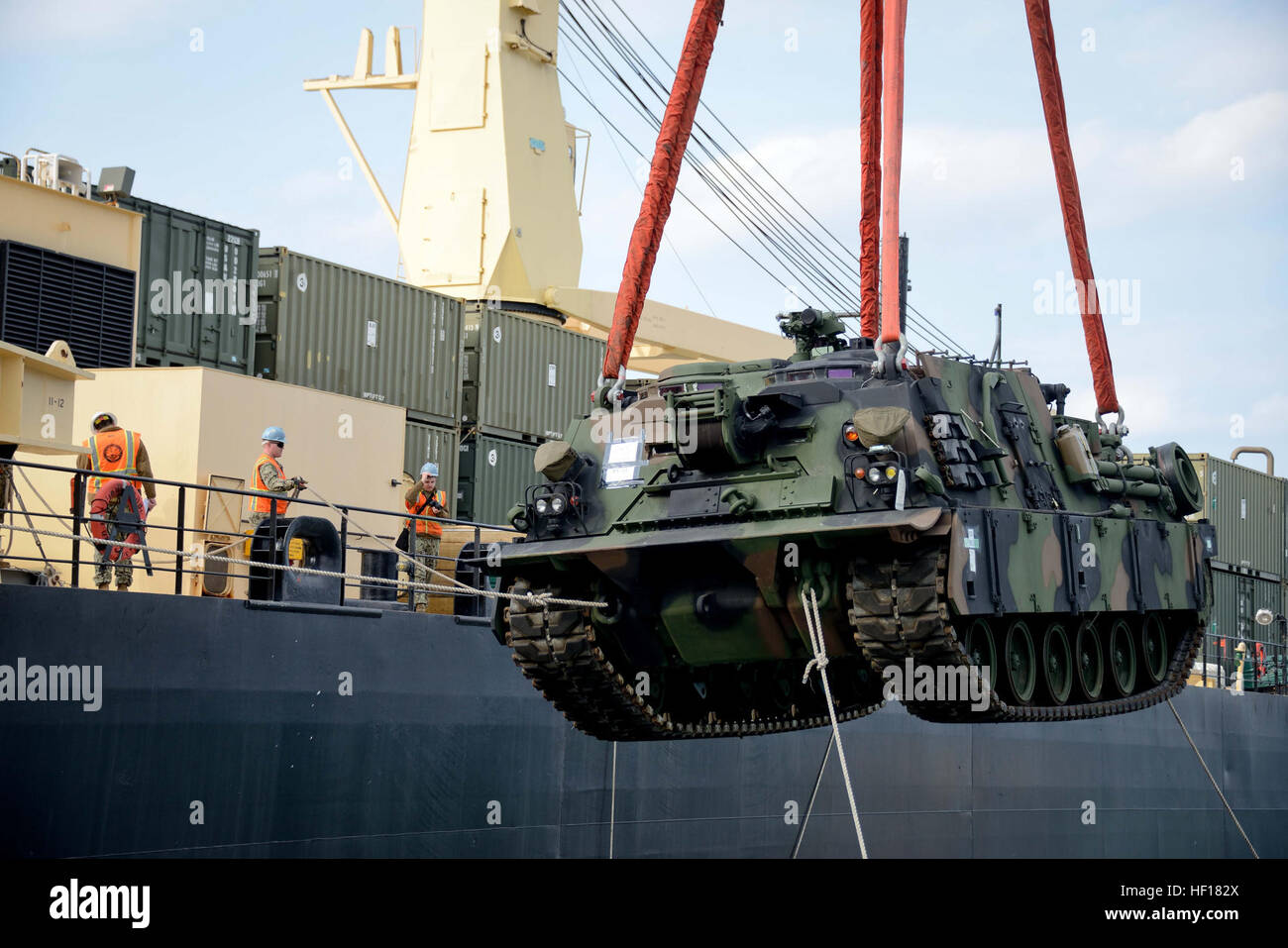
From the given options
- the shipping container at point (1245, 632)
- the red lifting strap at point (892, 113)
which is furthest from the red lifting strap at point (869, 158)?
the shipping container at point (1245, 632)

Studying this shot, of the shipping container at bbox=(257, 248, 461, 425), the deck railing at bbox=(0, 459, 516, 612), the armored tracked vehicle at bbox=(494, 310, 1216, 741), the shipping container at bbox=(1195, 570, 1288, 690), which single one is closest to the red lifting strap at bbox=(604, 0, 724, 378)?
the armored tracked vehicle at bbox=(494, 310, 1216, 741)

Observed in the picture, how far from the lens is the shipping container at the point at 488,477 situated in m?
22.3

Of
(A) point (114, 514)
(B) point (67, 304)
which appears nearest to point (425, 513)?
(A) point (114, 514)

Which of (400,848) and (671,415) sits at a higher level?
(671,415)

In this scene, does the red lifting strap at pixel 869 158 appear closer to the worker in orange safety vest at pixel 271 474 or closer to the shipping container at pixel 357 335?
the worker in orange safety vest at pixel 271 474

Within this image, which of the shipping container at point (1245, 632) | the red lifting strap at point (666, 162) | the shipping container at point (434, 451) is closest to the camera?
the red lifting strap at point (666, 162)

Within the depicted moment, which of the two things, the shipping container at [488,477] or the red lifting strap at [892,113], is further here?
the shipping container at [488,477]

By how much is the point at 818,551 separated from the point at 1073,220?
550cm

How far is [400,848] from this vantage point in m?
15.7

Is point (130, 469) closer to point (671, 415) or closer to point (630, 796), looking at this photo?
point (671, 415)

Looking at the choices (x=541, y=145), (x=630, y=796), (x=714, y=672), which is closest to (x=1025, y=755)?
(x=630, y=796)

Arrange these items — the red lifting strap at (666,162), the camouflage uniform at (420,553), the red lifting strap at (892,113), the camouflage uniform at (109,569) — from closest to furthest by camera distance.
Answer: the red lifting strap at (892,113) → the red lifting strap at (666,162) → the camouflage uniform at (109,569) → the camouflage uniform at (420,553)

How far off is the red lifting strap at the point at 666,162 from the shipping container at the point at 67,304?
6548 millimetres
